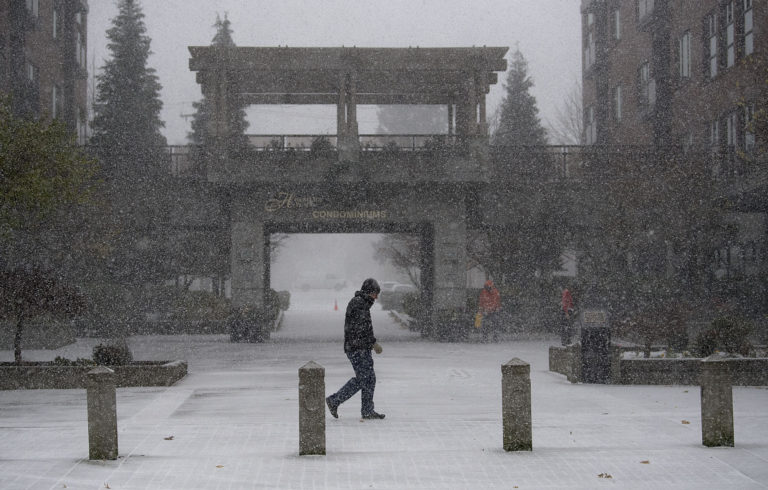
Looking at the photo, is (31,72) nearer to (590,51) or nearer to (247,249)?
(247,249)

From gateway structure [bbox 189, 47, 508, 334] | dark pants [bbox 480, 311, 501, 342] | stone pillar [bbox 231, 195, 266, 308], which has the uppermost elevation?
gateway structure [bbox 189, 47, 508, 334]

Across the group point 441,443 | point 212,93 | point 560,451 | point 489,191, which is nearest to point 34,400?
point 441,443

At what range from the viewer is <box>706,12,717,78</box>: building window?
32688 millimetres

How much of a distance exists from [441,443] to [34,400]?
6.94 metres

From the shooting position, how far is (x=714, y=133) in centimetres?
3338

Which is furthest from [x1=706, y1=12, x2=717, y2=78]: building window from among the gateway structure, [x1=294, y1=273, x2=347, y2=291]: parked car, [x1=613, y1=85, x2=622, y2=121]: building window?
[x1=294, y1=273, x2=347, y2=291]: parked car

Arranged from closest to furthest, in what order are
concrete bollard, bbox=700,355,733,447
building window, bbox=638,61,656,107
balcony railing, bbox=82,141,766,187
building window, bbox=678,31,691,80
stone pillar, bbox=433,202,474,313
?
concrete bollard, bbox=700,355,733,447
balcony railing, bbox=82,141,766,187
stone pillar, bbox=433,202,474,313
building window, bbox=678,31,691,80
building window, bbox=638,61,656,107

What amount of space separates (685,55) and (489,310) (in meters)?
14.2

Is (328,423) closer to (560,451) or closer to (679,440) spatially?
(560,451)

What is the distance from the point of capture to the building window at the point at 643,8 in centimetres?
3787

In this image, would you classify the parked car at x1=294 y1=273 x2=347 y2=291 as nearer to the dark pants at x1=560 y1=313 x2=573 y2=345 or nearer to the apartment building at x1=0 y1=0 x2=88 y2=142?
the apartment building at x1=0 y1=0 x2=88 y2=142

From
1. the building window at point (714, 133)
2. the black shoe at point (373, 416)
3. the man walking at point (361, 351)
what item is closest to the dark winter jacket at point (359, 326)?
the man walking at point (361, 351)

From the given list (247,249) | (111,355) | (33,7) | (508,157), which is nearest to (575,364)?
(111,355)

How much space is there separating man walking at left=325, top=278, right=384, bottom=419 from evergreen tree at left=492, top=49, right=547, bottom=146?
47.3 meters
